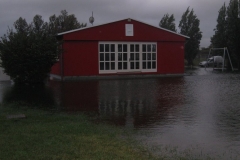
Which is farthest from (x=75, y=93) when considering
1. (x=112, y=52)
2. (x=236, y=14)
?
(x=236, y=14)

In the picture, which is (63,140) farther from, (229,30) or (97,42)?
(229,30)

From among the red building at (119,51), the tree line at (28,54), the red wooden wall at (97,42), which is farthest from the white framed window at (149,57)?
the tree line at (28,54)

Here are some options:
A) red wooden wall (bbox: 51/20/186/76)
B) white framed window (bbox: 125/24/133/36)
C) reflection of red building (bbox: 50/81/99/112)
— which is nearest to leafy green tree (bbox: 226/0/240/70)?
red wooden wall (bbox: 51/20/186/76)

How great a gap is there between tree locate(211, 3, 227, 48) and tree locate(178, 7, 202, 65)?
140 inches

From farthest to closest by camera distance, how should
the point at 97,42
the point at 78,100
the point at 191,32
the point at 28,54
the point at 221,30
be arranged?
the point at 191,32, the point at 221,30, the point at 97,42, the point at 28,54, the point at 78,100

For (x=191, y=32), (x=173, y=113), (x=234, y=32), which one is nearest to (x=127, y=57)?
(x=234, y=32)

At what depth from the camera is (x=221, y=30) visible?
128 ft

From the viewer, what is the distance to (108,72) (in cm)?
2456

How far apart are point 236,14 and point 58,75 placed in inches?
772

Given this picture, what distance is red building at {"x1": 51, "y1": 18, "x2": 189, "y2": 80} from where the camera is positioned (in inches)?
926

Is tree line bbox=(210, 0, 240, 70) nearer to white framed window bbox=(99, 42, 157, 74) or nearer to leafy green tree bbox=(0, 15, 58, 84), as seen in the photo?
white framed window bbox=(99, 42, 157, 74)

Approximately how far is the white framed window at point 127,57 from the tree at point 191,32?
19.2 meters

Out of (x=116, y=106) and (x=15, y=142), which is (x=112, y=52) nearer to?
(x=116, y=106)

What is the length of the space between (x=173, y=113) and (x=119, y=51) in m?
14.4
